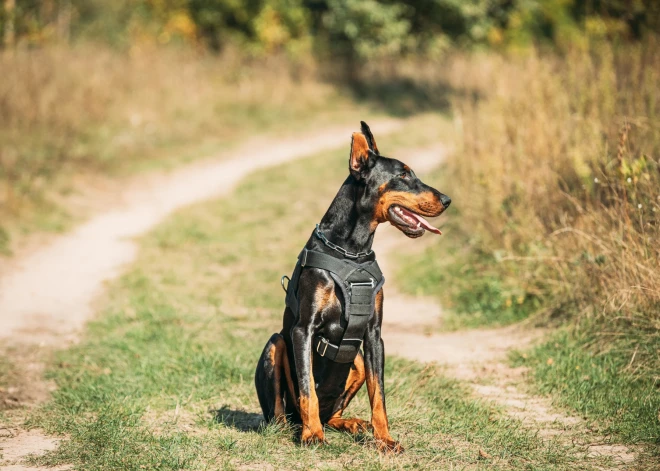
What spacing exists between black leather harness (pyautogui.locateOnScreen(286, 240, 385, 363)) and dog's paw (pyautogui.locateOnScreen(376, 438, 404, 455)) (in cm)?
Answer: 46

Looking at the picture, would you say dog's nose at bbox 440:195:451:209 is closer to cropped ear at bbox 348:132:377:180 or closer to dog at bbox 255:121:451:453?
dog at bbox 255:121:451:453

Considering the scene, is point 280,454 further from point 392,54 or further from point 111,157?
point 392,54

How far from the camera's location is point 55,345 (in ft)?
21.8

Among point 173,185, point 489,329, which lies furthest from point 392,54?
point 489,329

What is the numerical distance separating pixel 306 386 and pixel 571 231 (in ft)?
11.7

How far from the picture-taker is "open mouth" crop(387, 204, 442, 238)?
13.6 feet

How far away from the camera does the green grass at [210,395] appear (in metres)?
4.02

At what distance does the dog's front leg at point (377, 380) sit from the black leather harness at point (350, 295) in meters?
0.06

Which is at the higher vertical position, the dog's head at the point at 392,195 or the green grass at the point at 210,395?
the dog's head at the point at 392,195

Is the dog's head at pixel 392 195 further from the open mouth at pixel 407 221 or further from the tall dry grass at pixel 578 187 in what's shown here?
Result: the tall dry grass at pixel 578 187

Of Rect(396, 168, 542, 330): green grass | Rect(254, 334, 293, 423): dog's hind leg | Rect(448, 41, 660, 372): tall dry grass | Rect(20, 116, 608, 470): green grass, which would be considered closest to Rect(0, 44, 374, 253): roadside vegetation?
Rect(20, 116, 608, 470): green grass

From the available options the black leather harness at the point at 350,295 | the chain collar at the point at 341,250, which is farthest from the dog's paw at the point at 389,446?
the chain collar at the point at 341,250

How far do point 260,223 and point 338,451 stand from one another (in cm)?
700

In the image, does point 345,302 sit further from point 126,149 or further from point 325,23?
point 325,23
